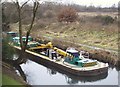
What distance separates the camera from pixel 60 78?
14320 millimetres

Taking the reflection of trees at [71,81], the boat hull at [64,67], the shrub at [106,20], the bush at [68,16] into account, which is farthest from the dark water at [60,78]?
the bush at [68,16]

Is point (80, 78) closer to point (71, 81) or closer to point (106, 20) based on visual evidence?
point (71, 81)

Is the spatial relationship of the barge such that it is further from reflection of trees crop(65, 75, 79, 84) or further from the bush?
the bush

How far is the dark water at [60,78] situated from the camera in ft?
44.3

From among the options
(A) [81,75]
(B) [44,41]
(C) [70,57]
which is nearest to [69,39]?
(B) [44,41]

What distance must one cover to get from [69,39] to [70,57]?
8.80 m

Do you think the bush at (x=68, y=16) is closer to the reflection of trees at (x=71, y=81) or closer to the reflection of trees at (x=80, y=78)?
the reflection of trees at (x=80, y=78)

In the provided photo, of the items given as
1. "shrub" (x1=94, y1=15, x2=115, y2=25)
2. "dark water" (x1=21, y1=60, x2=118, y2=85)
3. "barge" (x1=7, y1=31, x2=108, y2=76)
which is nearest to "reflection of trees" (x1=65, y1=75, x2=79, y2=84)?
"dark water" (x1=21, y1=60, x2=118, y2=85)

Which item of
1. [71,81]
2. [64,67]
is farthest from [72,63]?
[71,81]

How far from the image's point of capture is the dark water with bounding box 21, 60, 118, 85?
13508 mm

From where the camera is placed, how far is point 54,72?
50.6 ft

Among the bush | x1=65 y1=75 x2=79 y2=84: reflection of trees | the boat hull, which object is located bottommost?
x1=65 y1=75 x2=79 y2=84: reflection of trees

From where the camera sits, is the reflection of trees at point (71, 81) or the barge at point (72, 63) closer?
the reflection of trees at point (71, 81)

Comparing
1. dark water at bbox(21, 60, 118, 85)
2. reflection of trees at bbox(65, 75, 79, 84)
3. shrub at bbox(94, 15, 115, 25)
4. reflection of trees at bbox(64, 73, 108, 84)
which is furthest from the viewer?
shrub at bbox(94, 15, 115, 25)
